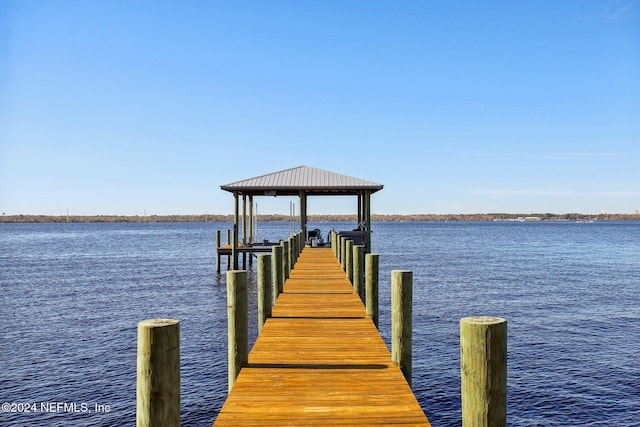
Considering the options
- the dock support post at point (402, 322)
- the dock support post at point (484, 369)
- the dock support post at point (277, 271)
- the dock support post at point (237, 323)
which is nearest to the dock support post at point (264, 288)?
the dock support post at point (277, 271)

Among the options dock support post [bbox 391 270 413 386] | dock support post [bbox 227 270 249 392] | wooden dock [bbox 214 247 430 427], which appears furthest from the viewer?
dock support post [bbox 391 270 413 386]

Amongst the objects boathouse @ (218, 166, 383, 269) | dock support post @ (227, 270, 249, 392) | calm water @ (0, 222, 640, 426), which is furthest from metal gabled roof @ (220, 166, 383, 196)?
dock support post @ (227, 270, 249, 392)

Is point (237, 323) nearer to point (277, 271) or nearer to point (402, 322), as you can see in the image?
point (402, 322)

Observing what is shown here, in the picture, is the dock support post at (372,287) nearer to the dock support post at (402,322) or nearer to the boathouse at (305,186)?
the dock support post at (402,322)

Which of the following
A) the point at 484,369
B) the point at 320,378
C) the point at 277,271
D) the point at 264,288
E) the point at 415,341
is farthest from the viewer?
the point at 415,341

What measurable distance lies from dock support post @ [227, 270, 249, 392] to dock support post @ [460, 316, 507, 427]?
3144mm

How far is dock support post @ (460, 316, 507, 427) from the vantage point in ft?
11.6

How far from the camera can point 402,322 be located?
22.6 feet

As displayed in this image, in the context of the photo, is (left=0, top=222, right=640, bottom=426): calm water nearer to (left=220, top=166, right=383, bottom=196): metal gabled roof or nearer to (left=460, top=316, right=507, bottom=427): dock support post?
(left=220, top=166, right=383, bottom=196): metal gabled roof

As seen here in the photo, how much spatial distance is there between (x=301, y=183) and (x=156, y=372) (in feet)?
68.5

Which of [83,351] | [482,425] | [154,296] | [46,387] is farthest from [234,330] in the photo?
[154,296]

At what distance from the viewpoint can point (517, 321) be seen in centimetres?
1856

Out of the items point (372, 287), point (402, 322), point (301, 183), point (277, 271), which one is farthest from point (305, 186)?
point (402, 322)

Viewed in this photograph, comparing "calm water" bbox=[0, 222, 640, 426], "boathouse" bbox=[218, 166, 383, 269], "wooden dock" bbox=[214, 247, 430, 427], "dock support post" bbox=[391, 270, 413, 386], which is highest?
"boathouse" bbox=[218, 166, 383, 269]
